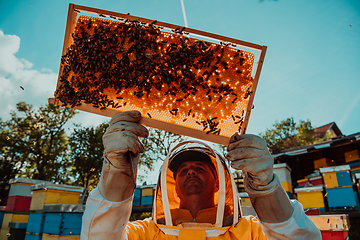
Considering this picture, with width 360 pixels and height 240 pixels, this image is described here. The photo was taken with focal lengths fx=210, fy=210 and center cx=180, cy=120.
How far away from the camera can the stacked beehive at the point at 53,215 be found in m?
4.97

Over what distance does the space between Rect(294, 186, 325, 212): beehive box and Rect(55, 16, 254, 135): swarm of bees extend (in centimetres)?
573

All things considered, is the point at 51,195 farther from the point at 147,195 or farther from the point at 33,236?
the point at 147,195

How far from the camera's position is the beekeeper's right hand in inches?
75.4

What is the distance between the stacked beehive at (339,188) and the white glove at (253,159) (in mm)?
5496

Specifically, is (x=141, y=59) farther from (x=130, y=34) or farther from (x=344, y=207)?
(x=344, y=207)

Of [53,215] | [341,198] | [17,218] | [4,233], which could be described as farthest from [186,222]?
[4,233]

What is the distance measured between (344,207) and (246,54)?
6.23 metres

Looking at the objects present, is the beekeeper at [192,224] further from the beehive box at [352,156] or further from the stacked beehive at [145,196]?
the beehive box at [352,156]

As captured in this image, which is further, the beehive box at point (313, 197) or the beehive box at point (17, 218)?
the beehive box at point (17, 218)

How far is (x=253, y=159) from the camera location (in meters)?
1.88

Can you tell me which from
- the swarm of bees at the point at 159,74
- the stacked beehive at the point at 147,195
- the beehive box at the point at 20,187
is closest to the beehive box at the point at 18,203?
the beehive box at the point at 20,187

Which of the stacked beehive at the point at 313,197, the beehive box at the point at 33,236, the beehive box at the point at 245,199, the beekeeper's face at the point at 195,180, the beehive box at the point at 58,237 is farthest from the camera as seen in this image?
the beehive box at the point at 245,199

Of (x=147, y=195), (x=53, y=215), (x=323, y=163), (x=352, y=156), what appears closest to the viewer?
(x=53, y=215)

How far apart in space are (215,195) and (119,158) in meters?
1.57
